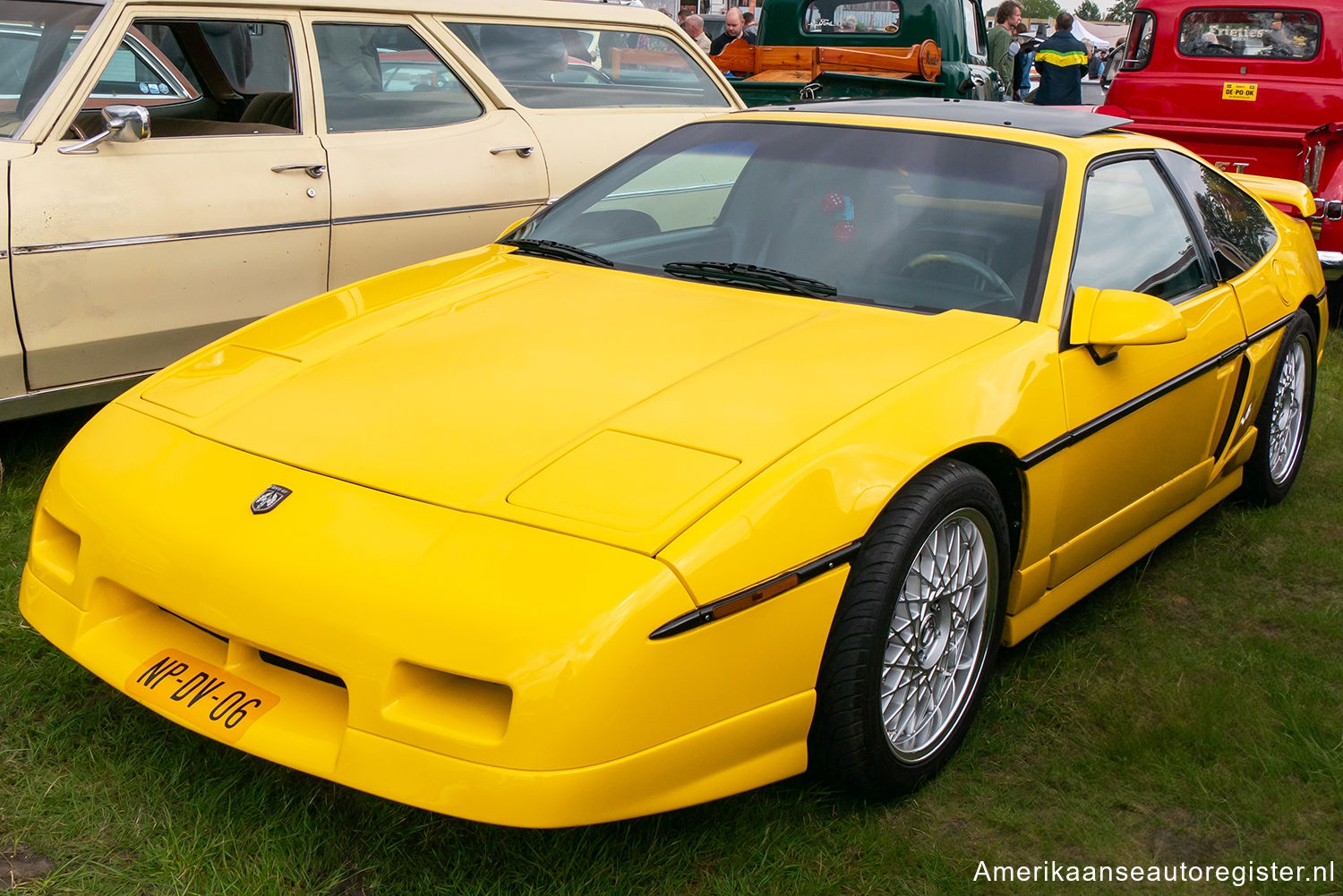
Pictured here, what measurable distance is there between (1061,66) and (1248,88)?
443 cm

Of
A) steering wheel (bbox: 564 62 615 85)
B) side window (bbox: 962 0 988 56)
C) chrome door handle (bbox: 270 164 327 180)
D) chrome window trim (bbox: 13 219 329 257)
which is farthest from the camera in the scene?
side window (bbox: 962 0 988 56)

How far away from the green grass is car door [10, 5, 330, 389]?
1053mm

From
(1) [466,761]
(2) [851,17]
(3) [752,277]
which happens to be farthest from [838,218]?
(2) [851,17]

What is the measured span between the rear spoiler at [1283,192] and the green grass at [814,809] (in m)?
1.95

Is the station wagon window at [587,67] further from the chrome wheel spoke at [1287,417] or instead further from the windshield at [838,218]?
the chrome wheel spoke at [1287,417]

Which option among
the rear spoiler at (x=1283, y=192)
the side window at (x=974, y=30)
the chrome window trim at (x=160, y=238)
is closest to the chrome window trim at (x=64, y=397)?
the chrome window trim at (x=160, y=238)

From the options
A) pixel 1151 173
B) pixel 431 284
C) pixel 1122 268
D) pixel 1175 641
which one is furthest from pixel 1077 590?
pixel 431 284

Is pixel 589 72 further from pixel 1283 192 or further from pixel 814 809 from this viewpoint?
pixel 814 809

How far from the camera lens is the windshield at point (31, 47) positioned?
4.10 metres

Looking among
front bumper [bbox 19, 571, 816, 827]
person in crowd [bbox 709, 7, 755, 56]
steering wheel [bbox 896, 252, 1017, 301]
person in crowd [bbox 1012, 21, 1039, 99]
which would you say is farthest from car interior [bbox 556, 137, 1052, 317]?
person in crowd [bbox 1012, 21, 1039, 99]

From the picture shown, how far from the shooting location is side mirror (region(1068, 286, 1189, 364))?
283cm

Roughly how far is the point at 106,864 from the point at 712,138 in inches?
95.3

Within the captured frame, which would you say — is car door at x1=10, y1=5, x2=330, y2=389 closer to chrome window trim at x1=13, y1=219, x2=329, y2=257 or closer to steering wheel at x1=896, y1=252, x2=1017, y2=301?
chrome window trim at x1=13, y1=219, x2=329, y2=257

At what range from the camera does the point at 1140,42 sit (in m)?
8.45
